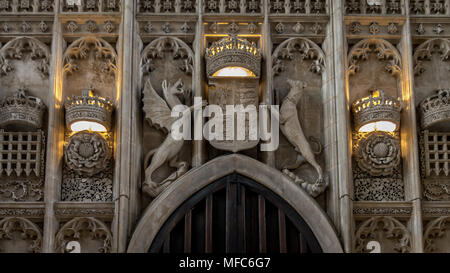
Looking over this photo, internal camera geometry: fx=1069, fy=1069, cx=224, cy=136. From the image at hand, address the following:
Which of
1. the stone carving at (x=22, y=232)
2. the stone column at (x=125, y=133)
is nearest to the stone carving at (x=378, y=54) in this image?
the stone column at (x=125, y=133)

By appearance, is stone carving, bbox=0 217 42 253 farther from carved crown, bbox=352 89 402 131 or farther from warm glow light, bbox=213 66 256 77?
carved crown, bbox=352 89 402 131

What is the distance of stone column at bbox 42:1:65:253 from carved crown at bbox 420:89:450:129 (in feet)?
24.6

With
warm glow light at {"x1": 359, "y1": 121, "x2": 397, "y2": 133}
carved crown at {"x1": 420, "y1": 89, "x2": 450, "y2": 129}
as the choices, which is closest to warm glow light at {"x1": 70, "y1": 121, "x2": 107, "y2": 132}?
warm glow light at {"x1": 359, "y1": 121, "x2": 397, "y2": 133}

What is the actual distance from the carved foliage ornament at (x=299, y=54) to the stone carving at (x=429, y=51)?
2.06 m

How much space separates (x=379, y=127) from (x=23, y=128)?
735cm

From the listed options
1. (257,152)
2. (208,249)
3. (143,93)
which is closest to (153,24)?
(143,93)

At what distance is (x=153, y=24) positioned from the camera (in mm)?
22953

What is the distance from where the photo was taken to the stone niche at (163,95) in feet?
71.6

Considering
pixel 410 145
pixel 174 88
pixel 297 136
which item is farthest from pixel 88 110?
pixel 410 145

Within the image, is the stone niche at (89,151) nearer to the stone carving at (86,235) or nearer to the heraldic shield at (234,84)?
the stone carving at (86,235)

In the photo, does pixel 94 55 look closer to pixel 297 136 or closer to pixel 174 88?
pixel 174 88

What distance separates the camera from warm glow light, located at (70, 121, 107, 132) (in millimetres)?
21812

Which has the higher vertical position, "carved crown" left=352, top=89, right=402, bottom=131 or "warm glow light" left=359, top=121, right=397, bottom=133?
"carved crown" left=352, top=89, right=402, bottom=131
